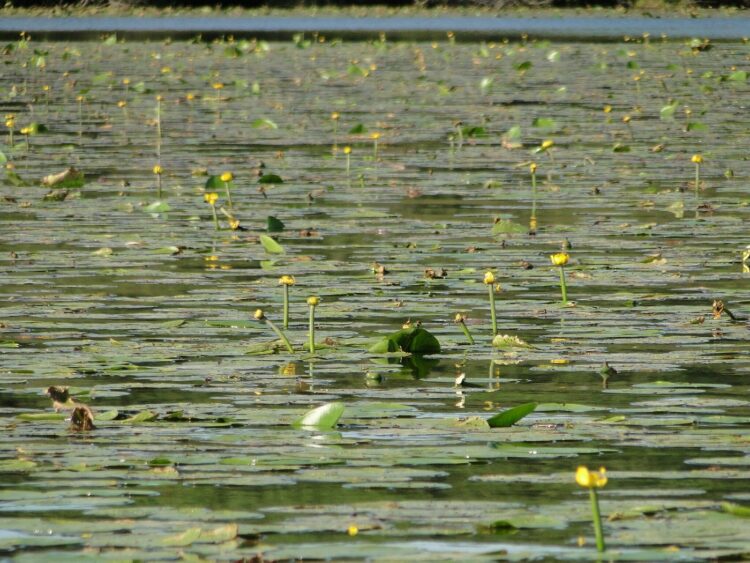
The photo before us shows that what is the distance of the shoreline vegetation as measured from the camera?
37.2m

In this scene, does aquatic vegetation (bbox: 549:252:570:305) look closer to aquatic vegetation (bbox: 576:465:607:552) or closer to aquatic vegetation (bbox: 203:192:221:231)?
aquatic vegetation (bbox: 203:192:221:231)

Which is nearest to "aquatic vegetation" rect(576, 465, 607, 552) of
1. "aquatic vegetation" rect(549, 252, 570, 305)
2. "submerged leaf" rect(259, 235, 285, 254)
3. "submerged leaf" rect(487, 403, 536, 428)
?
"submerged leaf" rect(487, 403, 536, 428)

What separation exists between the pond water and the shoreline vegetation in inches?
1032

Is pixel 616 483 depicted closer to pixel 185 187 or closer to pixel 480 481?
pixel 480 481

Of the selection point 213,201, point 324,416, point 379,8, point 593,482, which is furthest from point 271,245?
point 379,8

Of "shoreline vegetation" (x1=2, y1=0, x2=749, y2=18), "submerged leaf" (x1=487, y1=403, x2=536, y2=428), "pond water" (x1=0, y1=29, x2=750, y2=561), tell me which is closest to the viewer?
"pond water" (x1=0, y1=29, x2=750, y2=561)

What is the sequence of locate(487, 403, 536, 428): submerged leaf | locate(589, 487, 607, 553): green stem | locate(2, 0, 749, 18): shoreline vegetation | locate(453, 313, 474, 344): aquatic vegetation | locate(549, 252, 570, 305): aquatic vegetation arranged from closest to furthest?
1. locate(589, 487, 607, 553): green stem
2. locate(487, 403, 536, 428): submerged leaf
3. locate(453, 313, 474, 344): aquatic vegetation
4. locate(549, 252, 570, 305): aquatic vegetation
5. locate(2, 0, 749, 18): shoreline vegetation

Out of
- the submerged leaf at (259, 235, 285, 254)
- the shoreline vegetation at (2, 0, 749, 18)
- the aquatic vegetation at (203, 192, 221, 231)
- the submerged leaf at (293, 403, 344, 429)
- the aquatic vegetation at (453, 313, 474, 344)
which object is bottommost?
the submerged leaf at (293, 403, 344, 429)

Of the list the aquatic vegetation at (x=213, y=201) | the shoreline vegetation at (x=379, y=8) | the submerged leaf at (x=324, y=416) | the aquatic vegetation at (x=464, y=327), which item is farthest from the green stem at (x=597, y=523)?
the shoreline vegetation at (x=379, y=8)

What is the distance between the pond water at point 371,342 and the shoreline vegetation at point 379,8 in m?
26.2

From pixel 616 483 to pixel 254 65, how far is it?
715 inches

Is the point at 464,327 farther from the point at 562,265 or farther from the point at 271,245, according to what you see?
the point at 271,245

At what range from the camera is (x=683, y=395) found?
12.7ft

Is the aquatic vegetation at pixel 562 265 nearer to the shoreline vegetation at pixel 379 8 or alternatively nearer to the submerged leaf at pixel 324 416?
the submerged leaf at pixel 324 416
